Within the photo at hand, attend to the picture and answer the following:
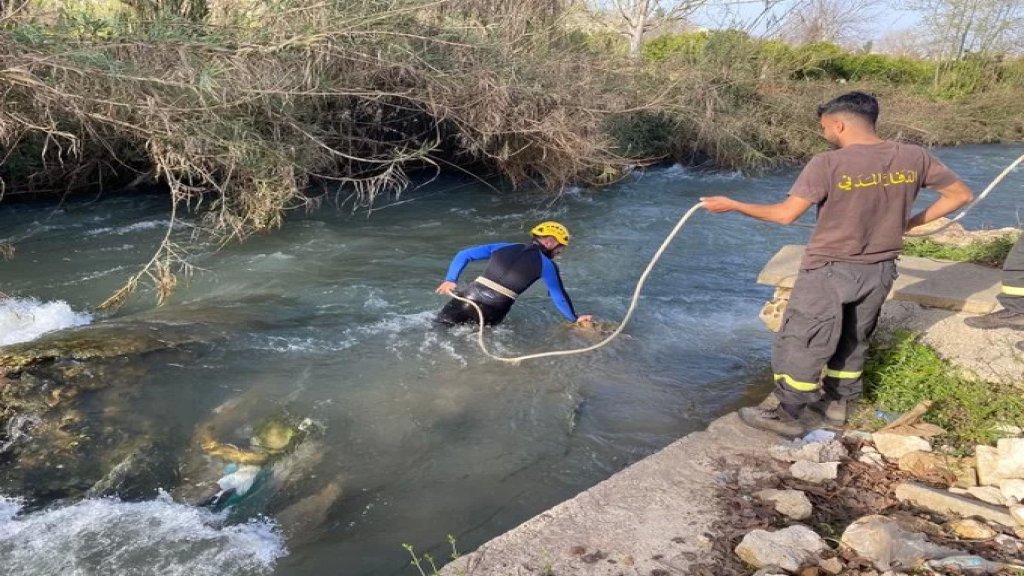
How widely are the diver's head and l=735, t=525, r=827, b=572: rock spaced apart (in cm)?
341

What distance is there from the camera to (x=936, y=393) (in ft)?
14.7

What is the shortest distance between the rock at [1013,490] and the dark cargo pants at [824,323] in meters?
1.04

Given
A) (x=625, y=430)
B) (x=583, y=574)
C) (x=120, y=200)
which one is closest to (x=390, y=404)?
(x=625, y=430)

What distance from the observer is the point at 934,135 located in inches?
803

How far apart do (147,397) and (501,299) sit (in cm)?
281

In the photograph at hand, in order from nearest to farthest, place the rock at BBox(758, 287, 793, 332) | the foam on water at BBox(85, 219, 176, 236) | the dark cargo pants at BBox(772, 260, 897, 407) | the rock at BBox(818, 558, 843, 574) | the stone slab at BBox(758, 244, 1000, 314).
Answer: the rock at BBox(818, 558, 843, 574)
the dark cargo pants at BBox(772, 260, 897, 407)
the stone slab at BBox(758, 244, 1000, 314)
the rock at BBox(758, 287, 793, 332)
the foam on water at BBox(85, 219, 176, 236)

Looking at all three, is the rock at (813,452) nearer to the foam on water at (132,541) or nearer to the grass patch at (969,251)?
the foam on water at (132,541)

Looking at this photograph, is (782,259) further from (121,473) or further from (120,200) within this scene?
(120,200)

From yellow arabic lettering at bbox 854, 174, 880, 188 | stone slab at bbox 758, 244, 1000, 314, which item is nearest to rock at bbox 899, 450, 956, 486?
yellow arabic lettering at bbox 854, 174, 880, 188

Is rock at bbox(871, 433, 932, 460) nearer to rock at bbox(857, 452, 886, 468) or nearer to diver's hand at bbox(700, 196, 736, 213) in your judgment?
rock at bbox(857, 452, 886, 468)

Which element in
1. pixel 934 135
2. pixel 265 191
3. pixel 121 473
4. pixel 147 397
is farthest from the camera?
pixel 934 135

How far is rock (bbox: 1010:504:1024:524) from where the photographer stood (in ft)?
10.2

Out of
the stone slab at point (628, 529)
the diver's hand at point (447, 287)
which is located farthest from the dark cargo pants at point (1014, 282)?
the diver's hand at point (447, 287)

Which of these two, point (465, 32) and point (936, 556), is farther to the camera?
point (465, 32)
